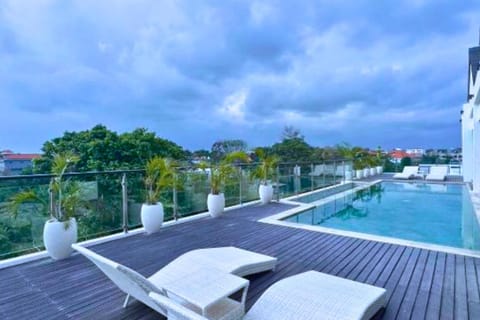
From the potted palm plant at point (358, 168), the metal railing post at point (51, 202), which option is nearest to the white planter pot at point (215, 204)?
the metal railing post at point (51, 202)

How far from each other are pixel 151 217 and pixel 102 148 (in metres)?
10.4

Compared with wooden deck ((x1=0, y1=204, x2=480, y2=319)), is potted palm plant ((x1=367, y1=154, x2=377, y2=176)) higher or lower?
higher

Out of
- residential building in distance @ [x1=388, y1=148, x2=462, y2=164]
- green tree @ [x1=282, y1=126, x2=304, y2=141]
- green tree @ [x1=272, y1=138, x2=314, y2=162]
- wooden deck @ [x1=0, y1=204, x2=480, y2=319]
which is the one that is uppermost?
green tree @ [x1=282, y1=126, x2=304, y2=141]

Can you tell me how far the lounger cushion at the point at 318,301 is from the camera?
220 cm

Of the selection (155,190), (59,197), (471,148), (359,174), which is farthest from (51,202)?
(471,148)

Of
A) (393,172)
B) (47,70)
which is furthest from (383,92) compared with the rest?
(47,70)

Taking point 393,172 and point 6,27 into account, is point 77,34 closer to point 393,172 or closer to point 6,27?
point 6,27

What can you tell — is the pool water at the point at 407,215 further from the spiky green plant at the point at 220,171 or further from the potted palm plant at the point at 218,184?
the spiky green plant at the point at 220,171

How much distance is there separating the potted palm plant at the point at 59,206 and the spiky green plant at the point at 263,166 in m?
4.48

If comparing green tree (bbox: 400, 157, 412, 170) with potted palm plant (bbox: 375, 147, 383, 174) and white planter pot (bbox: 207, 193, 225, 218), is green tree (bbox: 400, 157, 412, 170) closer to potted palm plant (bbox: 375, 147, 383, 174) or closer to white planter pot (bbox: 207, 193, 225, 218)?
potted palm plant (bbox: 375, 147, 383, 174)

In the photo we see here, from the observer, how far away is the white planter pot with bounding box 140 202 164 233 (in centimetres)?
521

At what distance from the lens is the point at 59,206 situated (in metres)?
4.16

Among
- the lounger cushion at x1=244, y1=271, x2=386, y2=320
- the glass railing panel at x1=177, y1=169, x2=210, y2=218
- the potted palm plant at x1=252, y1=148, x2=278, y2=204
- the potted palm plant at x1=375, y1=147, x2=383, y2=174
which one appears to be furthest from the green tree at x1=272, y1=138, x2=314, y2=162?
the lounger cushion at x1=244, y1=271, x2=386, y2=320

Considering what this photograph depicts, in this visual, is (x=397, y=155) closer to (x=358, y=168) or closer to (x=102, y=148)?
(x=358, y=168)
